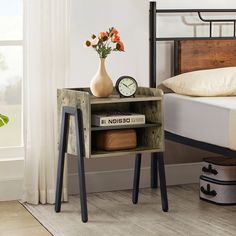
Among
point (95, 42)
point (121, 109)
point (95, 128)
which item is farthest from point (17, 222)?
point (95, 42)

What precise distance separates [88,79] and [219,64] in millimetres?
893

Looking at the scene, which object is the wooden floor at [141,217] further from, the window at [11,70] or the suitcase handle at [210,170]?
the window at [11,70]

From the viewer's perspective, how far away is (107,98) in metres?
3.85

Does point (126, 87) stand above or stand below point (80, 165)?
above

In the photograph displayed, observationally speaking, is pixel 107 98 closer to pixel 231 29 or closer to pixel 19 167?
pixel 19 167

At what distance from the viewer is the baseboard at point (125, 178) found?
14.6ft

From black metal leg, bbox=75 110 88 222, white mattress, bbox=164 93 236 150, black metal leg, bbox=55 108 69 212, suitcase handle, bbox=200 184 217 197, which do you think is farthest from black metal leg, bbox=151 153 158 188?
black metal leg, bbox=75 110 88 222

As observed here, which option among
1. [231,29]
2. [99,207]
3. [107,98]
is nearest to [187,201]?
[99,207]

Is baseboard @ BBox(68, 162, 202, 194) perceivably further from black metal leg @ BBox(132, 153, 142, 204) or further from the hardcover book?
the hardcover book

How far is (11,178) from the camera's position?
4246 millimetres

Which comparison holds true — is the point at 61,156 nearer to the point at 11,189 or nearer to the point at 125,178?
the point at 11,189

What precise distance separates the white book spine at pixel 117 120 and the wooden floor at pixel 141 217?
51 centimetres

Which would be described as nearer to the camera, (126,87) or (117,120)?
(117,120)

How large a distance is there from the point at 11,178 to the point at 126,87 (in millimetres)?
931
